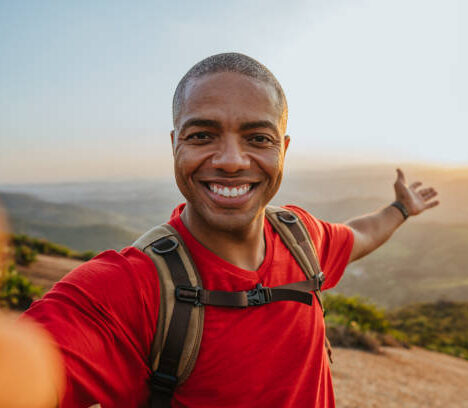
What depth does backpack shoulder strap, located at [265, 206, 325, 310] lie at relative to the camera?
195 cm

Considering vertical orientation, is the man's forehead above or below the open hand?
above

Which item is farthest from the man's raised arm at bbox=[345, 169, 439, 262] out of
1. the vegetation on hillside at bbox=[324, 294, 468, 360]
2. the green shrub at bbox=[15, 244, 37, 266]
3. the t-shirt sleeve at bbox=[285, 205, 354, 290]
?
the green shrub at bbox=[15, 244, 37, 266]

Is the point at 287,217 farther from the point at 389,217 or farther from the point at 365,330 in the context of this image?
the point at 365,330

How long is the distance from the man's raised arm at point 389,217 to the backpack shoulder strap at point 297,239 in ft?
2.61

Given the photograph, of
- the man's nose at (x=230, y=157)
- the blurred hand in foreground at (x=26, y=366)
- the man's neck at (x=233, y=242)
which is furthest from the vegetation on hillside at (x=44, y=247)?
the blurred hand in foreground at (x=26, y=366)

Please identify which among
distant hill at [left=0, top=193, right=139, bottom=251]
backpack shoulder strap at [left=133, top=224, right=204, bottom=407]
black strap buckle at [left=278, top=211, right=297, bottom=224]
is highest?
black strap buckle at [left=278, top=211, right=297, bottom=224]

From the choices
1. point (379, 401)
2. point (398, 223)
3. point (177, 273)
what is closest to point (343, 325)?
point (379, 401)

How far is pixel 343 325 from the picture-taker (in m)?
10.4

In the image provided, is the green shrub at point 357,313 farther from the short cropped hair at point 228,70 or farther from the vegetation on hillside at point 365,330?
the short cropped hair at point 228,70

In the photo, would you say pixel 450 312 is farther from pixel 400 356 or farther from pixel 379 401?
pixel 379 401

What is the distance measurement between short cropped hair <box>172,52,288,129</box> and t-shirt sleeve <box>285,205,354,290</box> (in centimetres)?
84

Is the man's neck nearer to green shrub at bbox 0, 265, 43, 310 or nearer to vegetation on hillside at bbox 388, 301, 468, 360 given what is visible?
green shrub at bbox 0, 265, 43, 310

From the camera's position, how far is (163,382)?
139cm

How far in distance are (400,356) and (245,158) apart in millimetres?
10738
